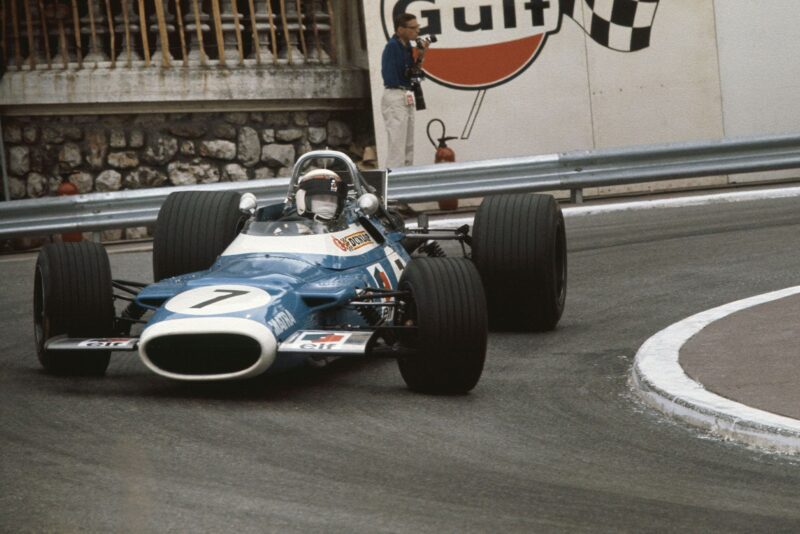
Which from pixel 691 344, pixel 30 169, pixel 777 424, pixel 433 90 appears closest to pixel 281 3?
pixel 433 90

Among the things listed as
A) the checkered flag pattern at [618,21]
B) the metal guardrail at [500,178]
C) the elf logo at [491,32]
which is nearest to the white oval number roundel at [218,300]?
the metal guardrail at [500,178]

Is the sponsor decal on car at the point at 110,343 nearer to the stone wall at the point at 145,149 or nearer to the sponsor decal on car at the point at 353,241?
the sponsor decal on car at the point at 353,241

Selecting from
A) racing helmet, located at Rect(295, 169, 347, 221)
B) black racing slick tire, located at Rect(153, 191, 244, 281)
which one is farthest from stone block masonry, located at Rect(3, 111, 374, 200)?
racing helmet, located at Rect(295, 169, 347, 221)

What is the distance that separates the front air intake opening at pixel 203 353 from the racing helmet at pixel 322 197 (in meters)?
1.67

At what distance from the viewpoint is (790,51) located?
59.6ft

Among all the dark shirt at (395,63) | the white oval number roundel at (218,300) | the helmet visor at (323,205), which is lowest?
the white oval number roundel at (218,300)

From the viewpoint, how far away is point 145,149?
17.8 m

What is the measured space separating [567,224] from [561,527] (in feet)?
33.3

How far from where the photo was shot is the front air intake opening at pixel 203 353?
25.1ft

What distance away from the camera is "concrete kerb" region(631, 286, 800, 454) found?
6.48 meters

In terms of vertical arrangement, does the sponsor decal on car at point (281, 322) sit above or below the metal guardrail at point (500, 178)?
above

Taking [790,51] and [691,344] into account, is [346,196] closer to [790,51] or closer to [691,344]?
[691,344]

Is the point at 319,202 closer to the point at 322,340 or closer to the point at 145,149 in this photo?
the point at 322,340

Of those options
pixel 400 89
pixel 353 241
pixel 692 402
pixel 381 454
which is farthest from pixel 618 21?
pixel 381 454
